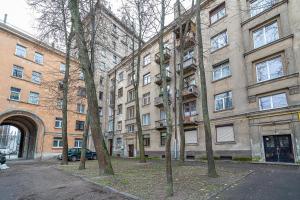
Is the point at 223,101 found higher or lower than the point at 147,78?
lower

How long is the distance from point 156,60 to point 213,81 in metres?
9.56

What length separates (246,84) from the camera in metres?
18.0

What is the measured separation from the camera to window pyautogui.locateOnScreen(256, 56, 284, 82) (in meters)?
16.4

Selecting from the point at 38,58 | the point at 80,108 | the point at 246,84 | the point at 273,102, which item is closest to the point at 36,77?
the point at 38,58

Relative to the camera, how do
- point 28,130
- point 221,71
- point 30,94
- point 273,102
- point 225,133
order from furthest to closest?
1. point 28,130
2. point 30,94
3. point 221,71
4. point 225,133
5. point 273,102

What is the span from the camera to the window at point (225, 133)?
18.6 meters

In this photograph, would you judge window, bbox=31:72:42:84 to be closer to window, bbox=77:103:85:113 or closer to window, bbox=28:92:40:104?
window, bbox=28:92:40:104

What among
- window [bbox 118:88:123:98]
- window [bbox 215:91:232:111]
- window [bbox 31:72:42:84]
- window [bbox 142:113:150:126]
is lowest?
window [bbox 142:113:150:126]

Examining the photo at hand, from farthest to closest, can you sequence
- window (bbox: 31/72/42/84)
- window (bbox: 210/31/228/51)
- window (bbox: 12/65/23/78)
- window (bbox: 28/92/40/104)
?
window (bbox: 31/72/42/84)
window (bbox: 28/92/40/104)
window (bbox: 12/65/23/78)
window (bbox: 210/31/228/51)

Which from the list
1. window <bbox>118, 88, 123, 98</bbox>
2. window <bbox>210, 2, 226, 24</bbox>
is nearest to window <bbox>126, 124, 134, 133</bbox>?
window <bbox>118, 88, 123, 98</bbox>

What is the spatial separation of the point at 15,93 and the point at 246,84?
1088 inches

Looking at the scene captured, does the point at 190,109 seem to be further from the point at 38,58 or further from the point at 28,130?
the point at 28,130

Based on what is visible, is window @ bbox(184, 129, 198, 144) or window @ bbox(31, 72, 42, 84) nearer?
window @ bbox(184, 129, 198, 144)

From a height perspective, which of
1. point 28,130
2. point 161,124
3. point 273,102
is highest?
point 273,102
